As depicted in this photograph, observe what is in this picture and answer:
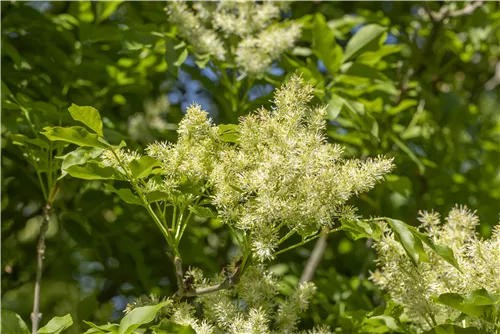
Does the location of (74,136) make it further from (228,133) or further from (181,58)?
(181,58)

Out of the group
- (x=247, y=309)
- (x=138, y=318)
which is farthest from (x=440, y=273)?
(x=138, y=318)

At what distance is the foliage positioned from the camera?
4.62 feet

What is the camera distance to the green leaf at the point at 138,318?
1.31 metres

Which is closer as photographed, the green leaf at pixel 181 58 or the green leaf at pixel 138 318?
the green leaf at pixel 138 318

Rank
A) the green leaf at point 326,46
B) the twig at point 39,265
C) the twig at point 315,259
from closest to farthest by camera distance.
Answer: the twig at point 39,265 → the green leaf at point 326,46 → the twig at point 315,259

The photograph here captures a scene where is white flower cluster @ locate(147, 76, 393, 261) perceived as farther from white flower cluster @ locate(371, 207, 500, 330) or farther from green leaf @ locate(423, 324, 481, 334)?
green leaf @ locate(423, 324, 481, 334)

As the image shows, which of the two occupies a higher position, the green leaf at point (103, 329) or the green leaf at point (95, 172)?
the green leaf at point (95, 172)

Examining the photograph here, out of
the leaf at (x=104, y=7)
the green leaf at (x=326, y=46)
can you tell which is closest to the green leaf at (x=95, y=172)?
the green leaf at (x=326, y=46)

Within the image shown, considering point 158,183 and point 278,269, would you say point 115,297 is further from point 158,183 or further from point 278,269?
point 158,183

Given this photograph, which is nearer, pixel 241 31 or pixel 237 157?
pixel 237 157

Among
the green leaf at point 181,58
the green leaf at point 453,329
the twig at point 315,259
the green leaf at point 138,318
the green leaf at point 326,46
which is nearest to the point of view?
the green leaf at point 138,318

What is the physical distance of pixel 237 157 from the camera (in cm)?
140

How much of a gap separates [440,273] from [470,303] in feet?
0.63

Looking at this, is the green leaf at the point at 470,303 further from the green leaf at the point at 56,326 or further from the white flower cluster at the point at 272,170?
the green leaf at the point at 56,326
